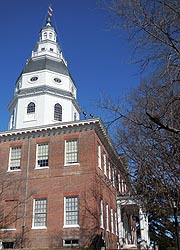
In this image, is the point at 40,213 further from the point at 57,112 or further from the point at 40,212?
the point at 57,112

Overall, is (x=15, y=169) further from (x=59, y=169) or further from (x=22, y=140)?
(x=59, y=169)

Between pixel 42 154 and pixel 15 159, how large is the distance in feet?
8.12

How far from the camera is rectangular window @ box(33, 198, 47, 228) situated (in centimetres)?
2244

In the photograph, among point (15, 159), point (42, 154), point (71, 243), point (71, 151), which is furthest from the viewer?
point (15, 159)

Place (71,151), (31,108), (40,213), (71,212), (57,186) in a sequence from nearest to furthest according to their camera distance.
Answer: (71,212) → (40,213) → (57,186) → (71,151) → (31,108)

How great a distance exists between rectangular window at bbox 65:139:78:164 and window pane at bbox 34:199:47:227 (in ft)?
11.5

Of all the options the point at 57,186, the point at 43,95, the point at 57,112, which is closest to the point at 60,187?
the point at 57,186

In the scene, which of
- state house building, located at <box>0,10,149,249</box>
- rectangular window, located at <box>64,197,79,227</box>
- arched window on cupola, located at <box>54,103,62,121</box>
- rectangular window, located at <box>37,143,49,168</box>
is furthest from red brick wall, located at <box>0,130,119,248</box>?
arched window on cupola, located at <box>54,103,62,121</box>

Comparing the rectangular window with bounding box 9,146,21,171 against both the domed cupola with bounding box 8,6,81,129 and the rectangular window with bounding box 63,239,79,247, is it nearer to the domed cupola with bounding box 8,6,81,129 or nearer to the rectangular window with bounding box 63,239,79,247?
the domed cupola with bounding box 8,6,81,129

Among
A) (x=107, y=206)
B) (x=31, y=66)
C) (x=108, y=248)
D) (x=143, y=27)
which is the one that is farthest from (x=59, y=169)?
(x=143, y=27)

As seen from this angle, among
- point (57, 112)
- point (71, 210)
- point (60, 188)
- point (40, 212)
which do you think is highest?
point (57, 112)

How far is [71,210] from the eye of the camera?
21.9 metres

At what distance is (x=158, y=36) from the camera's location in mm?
7281

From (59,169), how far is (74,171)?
1226 mm
